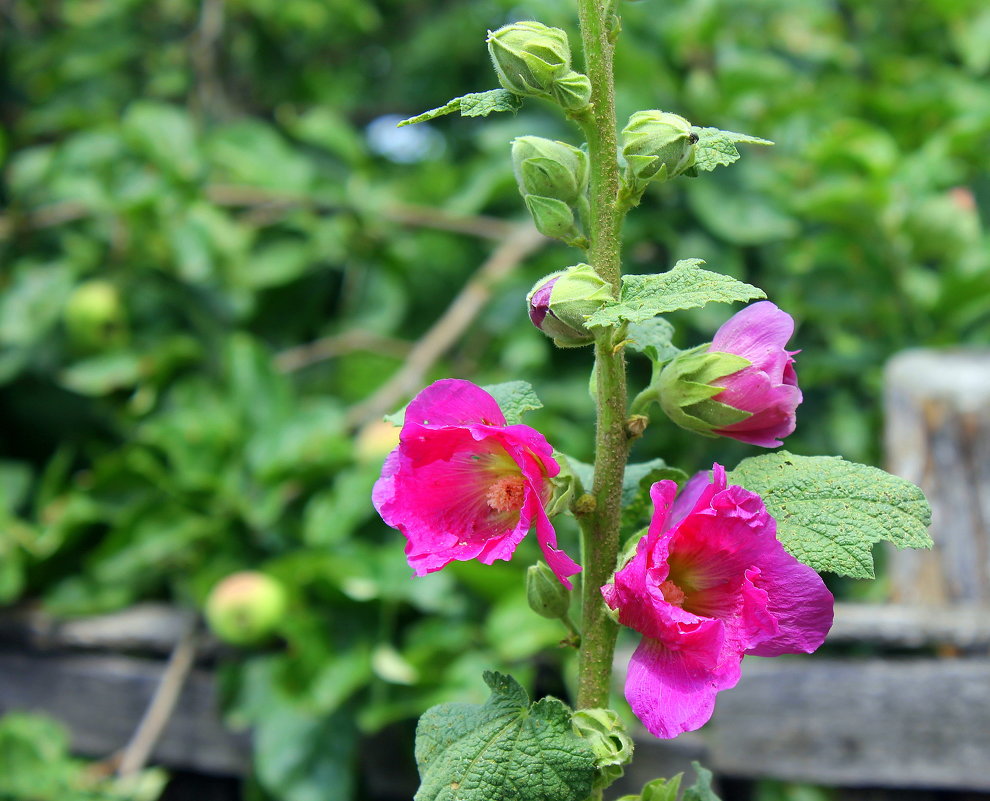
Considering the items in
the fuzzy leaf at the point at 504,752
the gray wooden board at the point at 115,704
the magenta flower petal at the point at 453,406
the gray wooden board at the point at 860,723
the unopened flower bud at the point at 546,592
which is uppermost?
the magenta flower petal at the point at 453,406

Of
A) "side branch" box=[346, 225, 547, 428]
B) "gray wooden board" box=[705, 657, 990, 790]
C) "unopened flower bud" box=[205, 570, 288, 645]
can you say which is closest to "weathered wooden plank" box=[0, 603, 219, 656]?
"unopened flower bud" box=[205, 570, 288, 645]

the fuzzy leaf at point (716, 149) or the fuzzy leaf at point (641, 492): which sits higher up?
the fuzzy leaf at point (716, 149)

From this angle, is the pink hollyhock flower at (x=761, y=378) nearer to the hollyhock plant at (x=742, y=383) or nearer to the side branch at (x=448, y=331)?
the hollyhock plant at (x=742, y=383)

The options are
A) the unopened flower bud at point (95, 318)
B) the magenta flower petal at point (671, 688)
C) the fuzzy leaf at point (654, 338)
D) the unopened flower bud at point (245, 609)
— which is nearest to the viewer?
the magenta flower petal at point (671, 688)

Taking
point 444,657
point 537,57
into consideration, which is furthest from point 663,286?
point 444,657

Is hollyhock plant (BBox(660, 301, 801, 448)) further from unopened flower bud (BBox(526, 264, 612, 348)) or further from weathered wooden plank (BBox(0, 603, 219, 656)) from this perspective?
weathered wooden plank (BBox(0, 603, 219, 656))

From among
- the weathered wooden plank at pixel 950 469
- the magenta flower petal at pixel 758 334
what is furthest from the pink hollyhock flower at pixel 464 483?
the weathered wooden plank at pixel 950 469

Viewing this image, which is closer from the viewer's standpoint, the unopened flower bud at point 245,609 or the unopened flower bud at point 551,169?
the unopened flower bud at point 551,169

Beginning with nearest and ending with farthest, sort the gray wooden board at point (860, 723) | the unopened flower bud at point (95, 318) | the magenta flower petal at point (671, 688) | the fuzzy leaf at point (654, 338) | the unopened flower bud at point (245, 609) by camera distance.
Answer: the magenta flower petal at point (671, 688) → the fuzzy leaf at point (654, 338) → the gray wooden board at point (860, 723) → the unopened flower bud at point (245, 609) → the unopened flower bud at point (95, 318)
